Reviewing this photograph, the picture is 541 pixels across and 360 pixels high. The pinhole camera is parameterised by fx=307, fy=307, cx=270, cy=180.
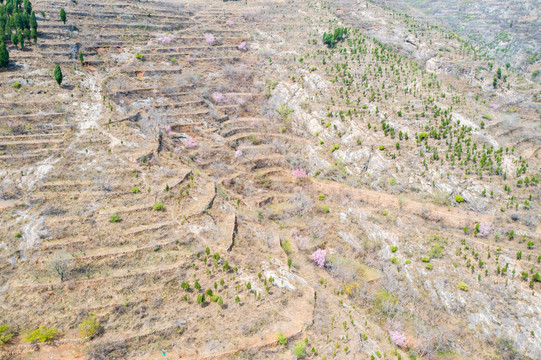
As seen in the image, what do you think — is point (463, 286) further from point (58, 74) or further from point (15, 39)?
point (15, 39)

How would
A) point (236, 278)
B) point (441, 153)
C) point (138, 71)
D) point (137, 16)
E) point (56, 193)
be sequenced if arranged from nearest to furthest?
1. point (236, 278)
2. point (56, 193)
3. point (441, 153)
4. point (138, 71)
5. point (137, 16)

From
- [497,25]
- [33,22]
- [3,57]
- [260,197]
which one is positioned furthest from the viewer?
[497,25]

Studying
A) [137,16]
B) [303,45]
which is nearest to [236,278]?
[303,45]

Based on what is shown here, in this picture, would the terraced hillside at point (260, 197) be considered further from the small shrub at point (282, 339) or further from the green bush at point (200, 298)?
the small shrub at point (282, 339)

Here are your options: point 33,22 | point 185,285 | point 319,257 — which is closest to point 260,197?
point 319,257

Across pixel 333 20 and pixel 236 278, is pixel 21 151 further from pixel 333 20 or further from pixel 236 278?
pixel 333 20

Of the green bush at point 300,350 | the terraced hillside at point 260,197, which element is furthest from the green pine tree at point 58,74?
the green bush at point 300,350

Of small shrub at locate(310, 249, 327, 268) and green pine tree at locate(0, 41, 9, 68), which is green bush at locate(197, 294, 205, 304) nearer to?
small shrub at locate(310, 249, 327, 268)

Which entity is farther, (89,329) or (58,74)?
(58,74)
